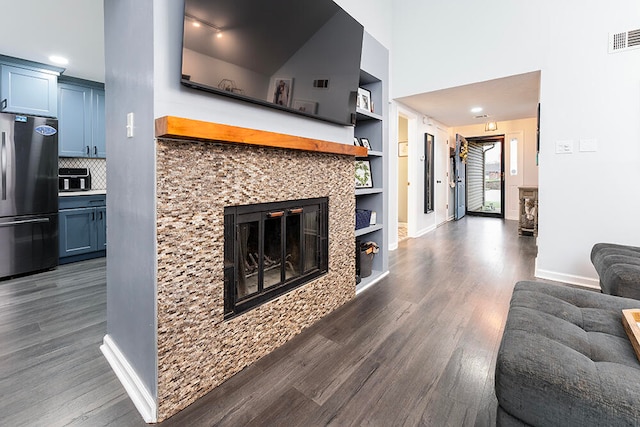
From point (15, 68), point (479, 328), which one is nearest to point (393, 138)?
point (479, 328)

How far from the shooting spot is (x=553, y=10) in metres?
3.17

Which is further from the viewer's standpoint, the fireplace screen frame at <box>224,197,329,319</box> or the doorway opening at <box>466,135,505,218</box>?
the doorway opening at <box>466,135,505,218</box>

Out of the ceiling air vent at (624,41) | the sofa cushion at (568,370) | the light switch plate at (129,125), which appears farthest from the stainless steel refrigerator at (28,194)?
the ceiling air vent at (624,41)

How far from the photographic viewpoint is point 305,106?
205 cm

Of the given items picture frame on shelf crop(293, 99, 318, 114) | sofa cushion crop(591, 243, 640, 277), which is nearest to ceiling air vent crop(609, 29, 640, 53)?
sofa cushion crop(591, 243, 640, 277)

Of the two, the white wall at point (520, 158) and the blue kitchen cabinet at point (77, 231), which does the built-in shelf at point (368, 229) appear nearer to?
the blue kitchen cabinet at point (77, 231)

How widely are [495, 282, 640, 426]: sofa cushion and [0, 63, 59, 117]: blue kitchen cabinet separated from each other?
4984 millimetres

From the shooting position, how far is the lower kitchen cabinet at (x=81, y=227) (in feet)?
12.5

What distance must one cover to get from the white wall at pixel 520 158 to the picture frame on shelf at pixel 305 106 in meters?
6.51

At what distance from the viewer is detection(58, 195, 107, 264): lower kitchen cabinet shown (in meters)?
3.80

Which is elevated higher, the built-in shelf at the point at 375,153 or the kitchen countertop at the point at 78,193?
the built-in shelf at the point at 375,153

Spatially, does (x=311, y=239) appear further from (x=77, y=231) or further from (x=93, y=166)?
(x=93, y=166)

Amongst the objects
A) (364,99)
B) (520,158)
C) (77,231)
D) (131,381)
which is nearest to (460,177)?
(520,158)

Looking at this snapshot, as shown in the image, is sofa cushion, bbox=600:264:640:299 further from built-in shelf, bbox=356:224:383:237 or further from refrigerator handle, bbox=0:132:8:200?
refrigerator handle, bbox=0:132:8:200
